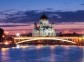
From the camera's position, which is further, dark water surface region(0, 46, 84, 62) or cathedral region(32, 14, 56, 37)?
cathedral region(32, 14, 56, 37)

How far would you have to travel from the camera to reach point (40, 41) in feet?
487

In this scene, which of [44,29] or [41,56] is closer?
[41,56]

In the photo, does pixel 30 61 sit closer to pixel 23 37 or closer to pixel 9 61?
pixel 9 61

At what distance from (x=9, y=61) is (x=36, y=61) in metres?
2.94

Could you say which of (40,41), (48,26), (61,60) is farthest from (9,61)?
(48,26)

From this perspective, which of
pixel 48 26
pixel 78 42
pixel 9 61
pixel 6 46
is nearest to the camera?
pixel 9 61

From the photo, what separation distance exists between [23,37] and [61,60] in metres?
73.3

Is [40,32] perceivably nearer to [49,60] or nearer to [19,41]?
[19,41]

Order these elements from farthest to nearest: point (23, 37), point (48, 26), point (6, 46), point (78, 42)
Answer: point (48, 26) < point (23, 37) < point (78, 42) < point (6, 46)

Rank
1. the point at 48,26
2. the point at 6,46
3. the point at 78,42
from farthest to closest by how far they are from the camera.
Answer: the point at 48,26 → the point at 78,42 → the point at 6,46

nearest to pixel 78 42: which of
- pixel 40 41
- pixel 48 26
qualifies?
pixel 40 41

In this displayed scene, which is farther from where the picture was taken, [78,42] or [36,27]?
[36,27]

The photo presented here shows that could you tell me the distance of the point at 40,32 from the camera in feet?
502

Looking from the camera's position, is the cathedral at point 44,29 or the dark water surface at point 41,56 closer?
the dark water surface at point 41,56
